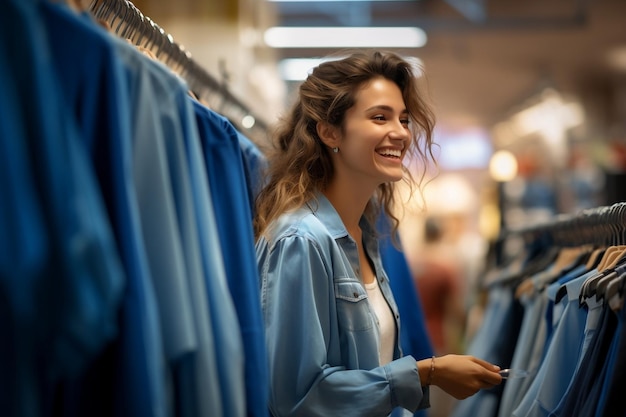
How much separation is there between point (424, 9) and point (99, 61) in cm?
944

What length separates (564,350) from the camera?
2055 mm

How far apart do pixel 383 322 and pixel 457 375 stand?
32 cm

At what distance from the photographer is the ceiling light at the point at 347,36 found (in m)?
6.80

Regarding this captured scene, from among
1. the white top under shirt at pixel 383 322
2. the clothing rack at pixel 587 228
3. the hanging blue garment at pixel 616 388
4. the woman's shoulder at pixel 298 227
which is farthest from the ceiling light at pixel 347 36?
the hanging blue garment at pixel 616 388

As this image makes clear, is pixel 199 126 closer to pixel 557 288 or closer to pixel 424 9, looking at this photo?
pixel 557 288

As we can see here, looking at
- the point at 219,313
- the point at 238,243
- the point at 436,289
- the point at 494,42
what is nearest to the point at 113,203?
the point at 219,313

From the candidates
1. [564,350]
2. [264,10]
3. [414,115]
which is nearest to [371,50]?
[414,115]

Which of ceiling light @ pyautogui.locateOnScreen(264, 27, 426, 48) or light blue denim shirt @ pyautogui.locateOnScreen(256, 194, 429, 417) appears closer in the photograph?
light blue denim shirt @ pyautogui.locateOnScreen(256, 194, 429, 417)

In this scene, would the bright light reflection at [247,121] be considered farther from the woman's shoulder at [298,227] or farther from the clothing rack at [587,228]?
the clothing rack at [587,228]

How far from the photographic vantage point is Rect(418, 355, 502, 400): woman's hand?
6.42 ft

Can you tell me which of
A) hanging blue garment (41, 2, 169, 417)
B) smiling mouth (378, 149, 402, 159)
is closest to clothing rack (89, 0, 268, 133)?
hanging blue garment (41, 2, 169, 417)

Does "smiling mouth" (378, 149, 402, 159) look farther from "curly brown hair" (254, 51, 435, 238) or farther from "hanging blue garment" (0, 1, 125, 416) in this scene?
"hanging blue garment" (0, 1, 125, 416)

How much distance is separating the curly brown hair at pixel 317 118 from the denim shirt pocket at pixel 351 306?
0.29m

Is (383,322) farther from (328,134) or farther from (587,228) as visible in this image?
(587,228)
